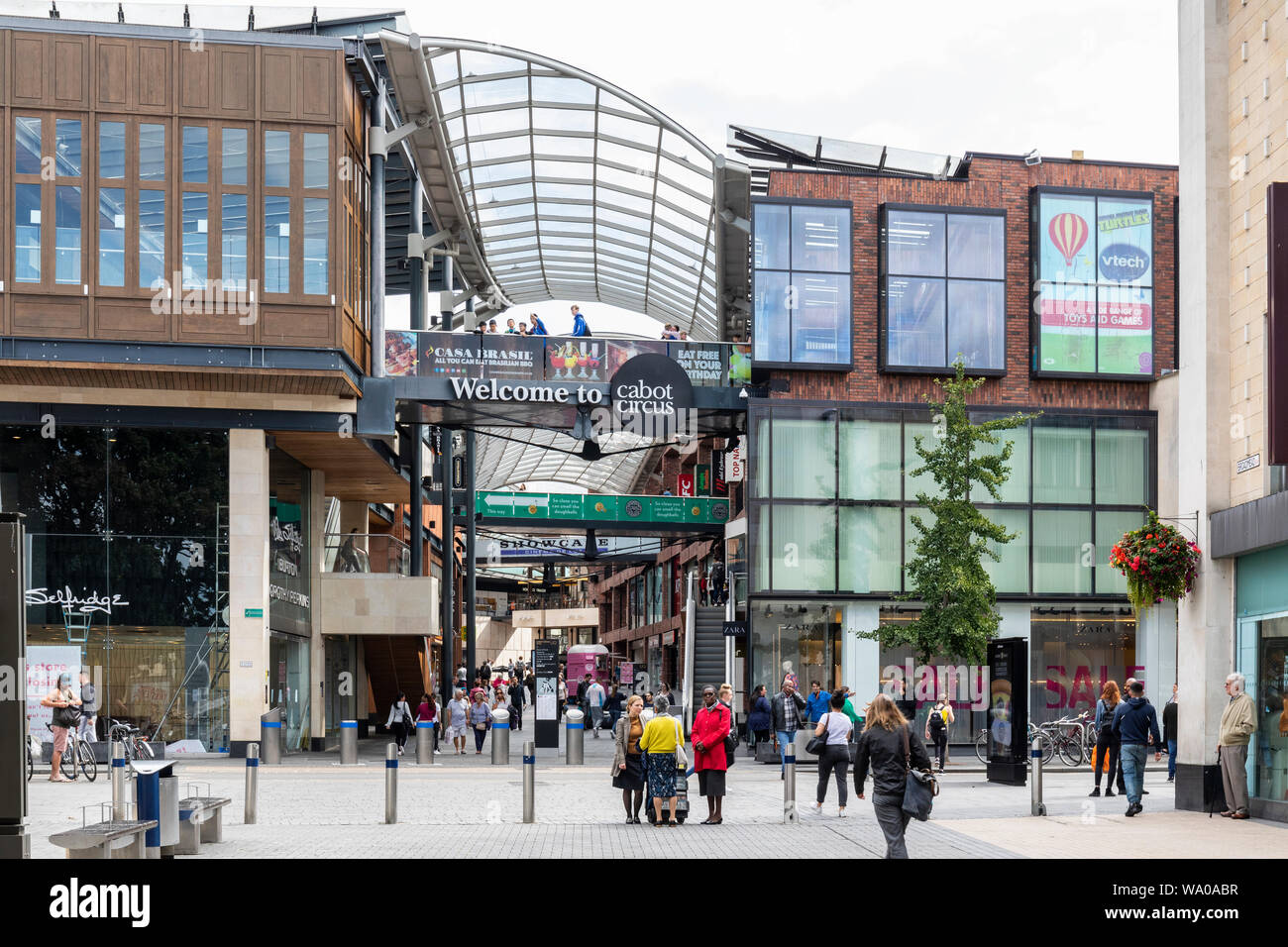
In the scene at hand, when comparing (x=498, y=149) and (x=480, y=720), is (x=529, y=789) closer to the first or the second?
(x=480, y=720)

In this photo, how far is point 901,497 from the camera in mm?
33156

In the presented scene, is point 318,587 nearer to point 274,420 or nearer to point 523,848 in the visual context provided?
point 274,420

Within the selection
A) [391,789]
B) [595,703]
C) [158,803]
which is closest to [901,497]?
[595,703]

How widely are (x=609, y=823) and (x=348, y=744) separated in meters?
11.8

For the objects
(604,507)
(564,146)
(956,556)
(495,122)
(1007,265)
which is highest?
(495,122)

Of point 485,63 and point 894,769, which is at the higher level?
point 485,63

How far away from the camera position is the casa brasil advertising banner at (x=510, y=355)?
32.0 m

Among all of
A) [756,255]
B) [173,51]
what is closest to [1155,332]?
[756,255]

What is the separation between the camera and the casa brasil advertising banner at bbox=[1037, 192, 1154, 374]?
33469mm

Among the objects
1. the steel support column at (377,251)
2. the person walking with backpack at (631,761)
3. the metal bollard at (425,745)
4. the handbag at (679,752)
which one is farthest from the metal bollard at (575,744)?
the handbag at (679,752)

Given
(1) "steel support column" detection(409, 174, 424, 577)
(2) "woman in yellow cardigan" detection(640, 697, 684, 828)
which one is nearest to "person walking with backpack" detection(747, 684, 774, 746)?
(2) "woman in yellow cardigan" detection(640, 697, 684, 828)

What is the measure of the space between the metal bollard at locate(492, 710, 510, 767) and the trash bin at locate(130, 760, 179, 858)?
49.5 feet

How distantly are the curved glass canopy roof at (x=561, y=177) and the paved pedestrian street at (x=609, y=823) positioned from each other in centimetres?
1558

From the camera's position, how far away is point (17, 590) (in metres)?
8.68
